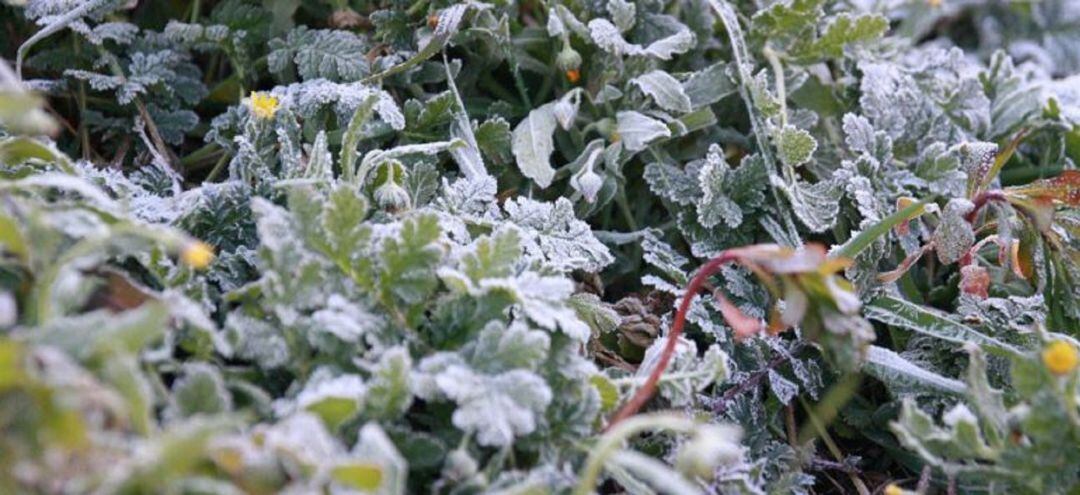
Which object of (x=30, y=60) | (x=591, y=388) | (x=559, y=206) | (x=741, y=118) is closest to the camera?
(x=591, y=388)

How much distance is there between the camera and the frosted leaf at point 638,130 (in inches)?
57.1

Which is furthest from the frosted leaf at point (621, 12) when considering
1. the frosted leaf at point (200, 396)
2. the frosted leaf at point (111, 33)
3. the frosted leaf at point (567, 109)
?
the frosted leaf at point (200, 396)

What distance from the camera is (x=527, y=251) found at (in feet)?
4.14

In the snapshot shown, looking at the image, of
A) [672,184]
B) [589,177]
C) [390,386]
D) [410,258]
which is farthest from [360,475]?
[672,184]

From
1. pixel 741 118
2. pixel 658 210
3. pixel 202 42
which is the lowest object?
pixel 658 210

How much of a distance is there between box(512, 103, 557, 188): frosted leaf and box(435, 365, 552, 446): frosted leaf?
19.7 inches

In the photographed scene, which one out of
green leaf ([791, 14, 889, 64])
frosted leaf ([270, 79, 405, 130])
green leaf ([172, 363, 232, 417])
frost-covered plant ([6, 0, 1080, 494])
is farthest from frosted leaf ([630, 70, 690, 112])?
green leaf ([172, 363, 232, 417])

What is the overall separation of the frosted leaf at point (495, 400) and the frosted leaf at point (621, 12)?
722 millimetres

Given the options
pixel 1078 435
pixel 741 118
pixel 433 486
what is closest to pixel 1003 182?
pixel 741 118

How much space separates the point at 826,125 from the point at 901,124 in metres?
0.13

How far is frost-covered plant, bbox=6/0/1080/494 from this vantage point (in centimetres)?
87

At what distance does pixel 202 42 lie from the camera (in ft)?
5.01

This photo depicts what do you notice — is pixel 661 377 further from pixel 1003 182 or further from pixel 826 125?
pixel 1003 182

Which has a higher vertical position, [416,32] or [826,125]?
[416,32]
